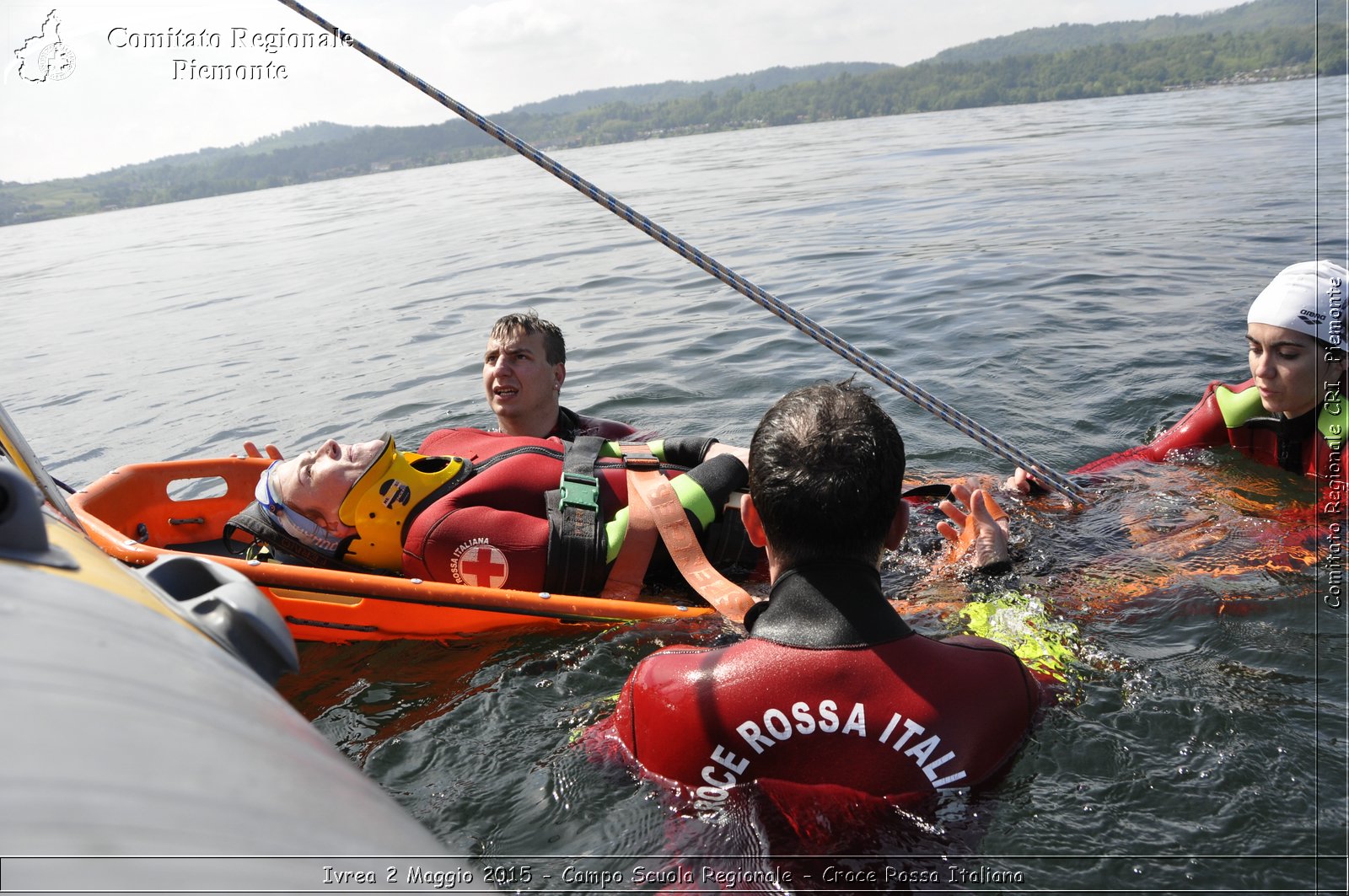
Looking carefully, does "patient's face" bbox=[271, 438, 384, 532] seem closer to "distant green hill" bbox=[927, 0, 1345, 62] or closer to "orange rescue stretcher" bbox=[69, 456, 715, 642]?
"orange rescue stretcher" bbox=[69, 456, 715, 642]

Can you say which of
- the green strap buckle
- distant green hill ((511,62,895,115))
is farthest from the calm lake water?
distant green hill ((511,62,895,115))

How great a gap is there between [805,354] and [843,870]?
670cm

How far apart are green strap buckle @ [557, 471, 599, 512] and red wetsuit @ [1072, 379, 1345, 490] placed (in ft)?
9.23

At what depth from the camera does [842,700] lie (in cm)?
215

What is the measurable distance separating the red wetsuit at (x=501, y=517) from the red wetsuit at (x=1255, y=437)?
2562 millimetres

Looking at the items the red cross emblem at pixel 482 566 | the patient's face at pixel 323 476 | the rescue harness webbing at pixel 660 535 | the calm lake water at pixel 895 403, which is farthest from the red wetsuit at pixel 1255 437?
the patient's face at pixel 323 476

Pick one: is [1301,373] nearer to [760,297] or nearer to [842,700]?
[760,297]

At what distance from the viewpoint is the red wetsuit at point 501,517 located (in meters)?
3.80

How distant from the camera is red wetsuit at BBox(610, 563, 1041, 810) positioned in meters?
2.16

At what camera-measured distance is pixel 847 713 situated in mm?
2162

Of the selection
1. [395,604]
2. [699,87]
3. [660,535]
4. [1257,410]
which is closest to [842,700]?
[660,535]

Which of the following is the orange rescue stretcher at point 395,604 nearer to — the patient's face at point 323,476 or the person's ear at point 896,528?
the patient's face at point 323,476

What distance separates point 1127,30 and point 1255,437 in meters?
191

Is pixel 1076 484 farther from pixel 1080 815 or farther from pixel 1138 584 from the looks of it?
pixel 1080 815
